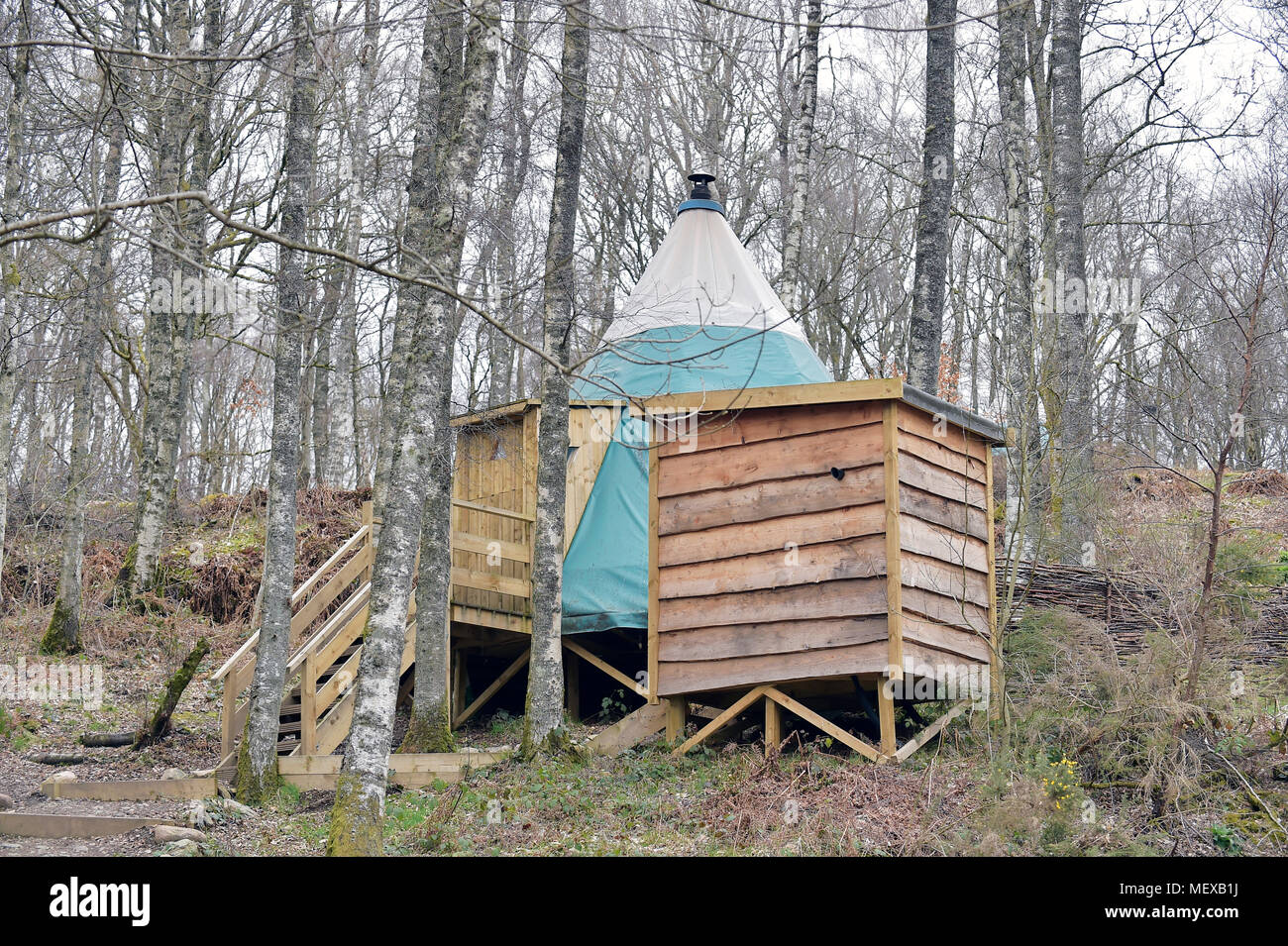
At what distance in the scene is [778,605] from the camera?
9.05m

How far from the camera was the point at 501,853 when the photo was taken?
22.9ft

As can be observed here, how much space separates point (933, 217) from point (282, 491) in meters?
7.55

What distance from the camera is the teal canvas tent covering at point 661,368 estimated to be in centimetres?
1205

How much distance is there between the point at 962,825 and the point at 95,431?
21448mm

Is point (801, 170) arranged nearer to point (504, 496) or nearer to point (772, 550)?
point (504, 496)

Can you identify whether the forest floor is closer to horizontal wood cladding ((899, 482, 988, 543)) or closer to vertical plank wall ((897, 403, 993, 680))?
vertical plank wall ((897, 403, 993, 680))

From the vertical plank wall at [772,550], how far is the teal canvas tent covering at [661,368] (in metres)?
1.90

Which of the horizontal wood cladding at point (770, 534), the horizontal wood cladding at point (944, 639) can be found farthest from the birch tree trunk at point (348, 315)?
the horizontal wood cladding at point (944, 639)

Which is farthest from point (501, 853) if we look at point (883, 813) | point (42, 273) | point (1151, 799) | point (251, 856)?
point (42, 273)

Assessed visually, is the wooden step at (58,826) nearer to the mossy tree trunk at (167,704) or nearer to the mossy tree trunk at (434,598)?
the mossy tree trunk at (167,704)

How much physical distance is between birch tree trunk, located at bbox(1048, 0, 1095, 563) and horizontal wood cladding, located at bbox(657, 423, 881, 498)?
4096 mm

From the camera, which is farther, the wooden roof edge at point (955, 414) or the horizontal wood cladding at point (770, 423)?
the horizontal wood cladding at point (770, 423)

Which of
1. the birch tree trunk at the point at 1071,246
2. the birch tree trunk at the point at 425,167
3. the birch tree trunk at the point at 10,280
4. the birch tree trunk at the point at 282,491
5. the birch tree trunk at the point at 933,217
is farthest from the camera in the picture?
the birch tree trunk at the point at 1071,246

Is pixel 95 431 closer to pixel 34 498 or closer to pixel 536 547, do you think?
pixel 34 498
